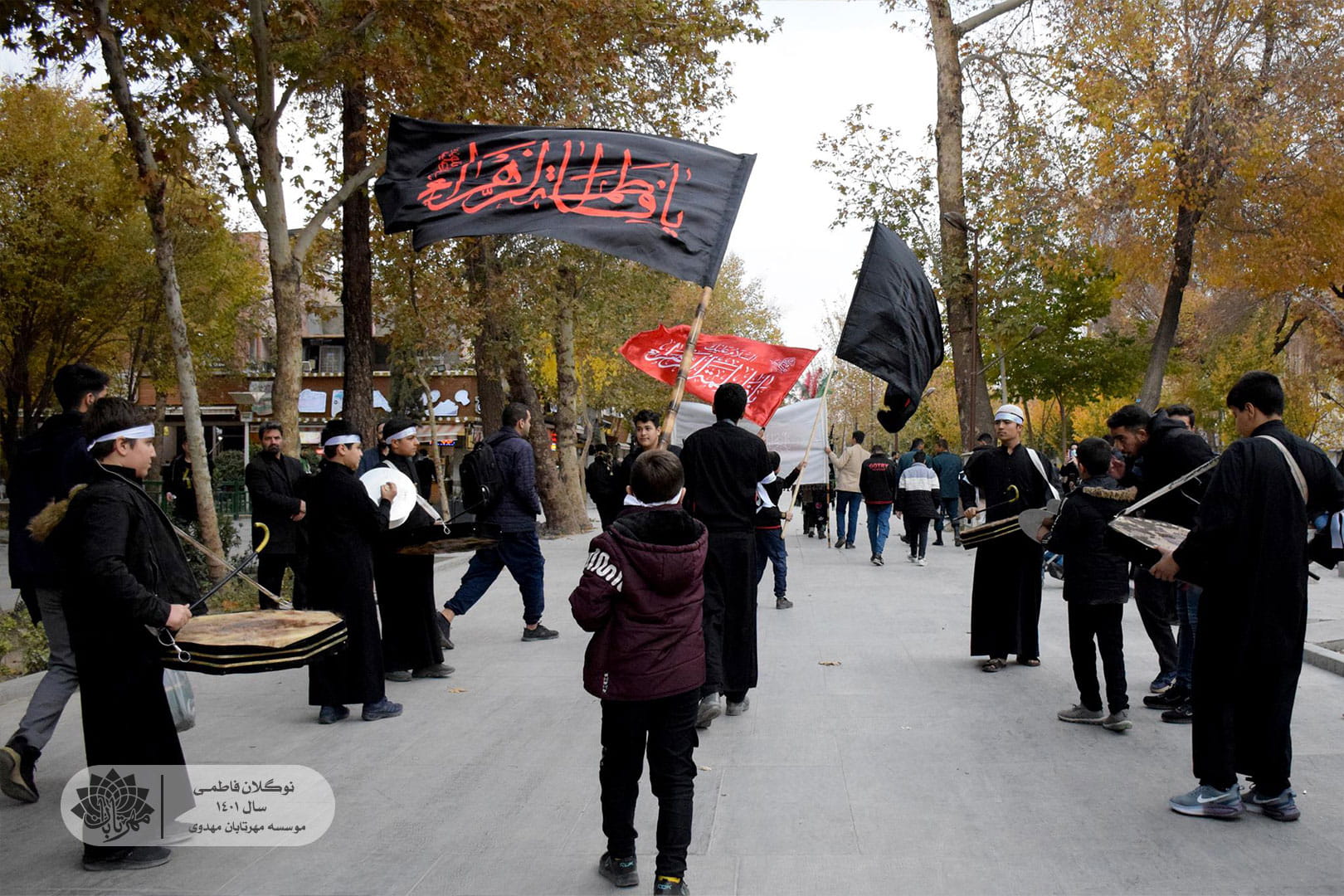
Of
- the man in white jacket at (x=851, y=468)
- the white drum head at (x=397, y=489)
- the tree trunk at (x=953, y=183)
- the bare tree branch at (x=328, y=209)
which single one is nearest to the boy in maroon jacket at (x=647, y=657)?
the white drum head at (x=397, y=489)

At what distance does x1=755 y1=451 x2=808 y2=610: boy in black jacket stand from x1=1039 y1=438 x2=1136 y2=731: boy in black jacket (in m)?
Result: 2.26

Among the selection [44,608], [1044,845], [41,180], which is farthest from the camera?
[41,180]

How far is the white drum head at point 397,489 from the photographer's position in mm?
7043

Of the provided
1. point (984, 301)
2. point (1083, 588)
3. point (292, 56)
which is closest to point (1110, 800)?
point (1083, 588)

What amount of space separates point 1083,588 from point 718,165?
313 centimetres

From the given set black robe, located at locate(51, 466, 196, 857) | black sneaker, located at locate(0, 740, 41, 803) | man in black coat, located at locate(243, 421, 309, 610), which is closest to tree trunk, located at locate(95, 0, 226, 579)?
man in black coat, located at locate(243, 421, 309, 610)

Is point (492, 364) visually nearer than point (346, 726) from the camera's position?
No

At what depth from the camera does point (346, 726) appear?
6.92 metres

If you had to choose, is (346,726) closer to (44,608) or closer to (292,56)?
(44,608)

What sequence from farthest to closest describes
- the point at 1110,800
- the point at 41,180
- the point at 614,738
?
the point at 41,180, the point at 1110,800, the point at 614,738

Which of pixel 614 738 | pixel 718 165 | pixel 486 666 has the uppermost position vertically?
pixel 718 165

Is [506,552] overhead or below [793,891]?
overhead

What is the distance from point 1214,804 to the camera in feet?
16.5

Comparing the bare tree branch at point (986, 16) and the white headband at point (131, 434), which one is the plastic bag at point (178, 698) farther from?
the bare tree branch at point (986, 16)
